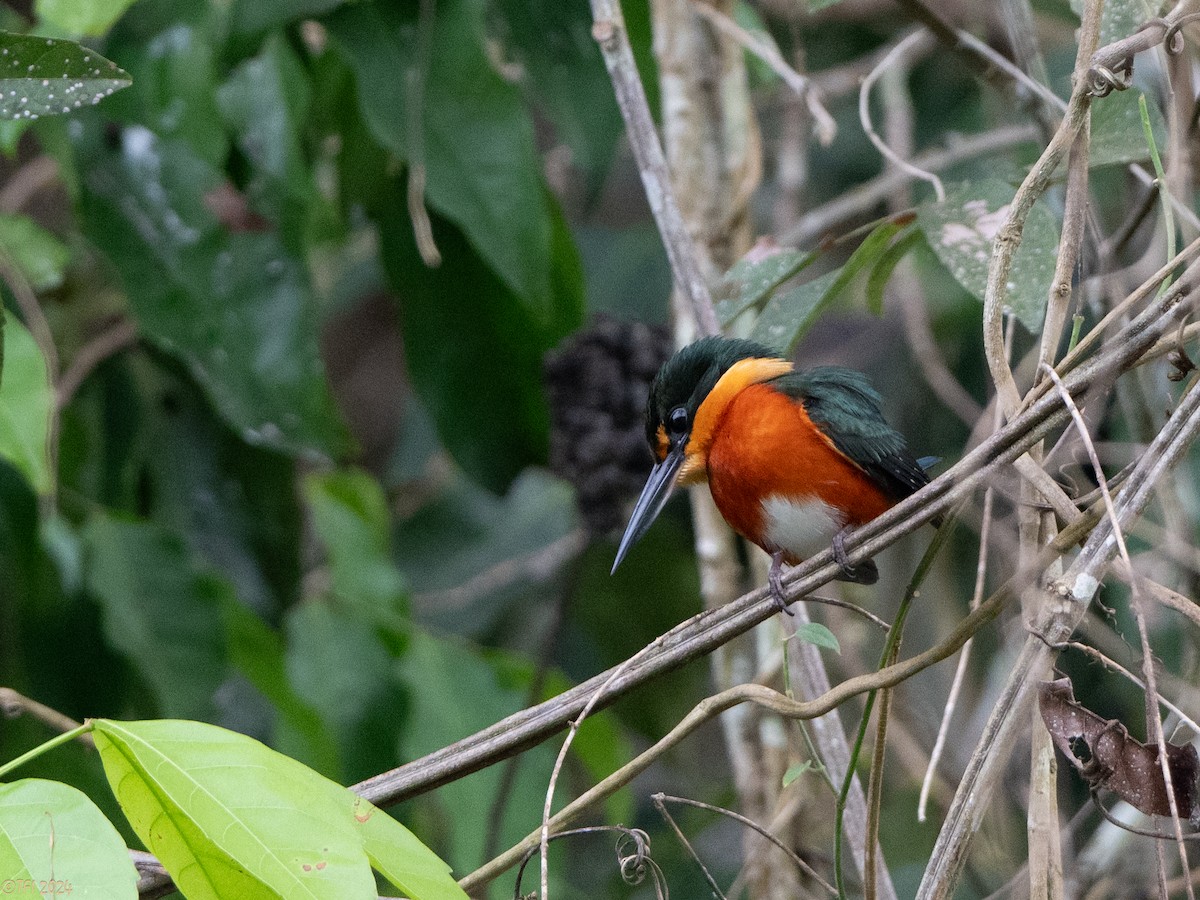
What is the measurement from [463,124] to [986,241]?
1.15m

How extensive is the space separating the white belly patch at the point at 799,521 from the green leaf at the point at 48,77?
1138 millimetres

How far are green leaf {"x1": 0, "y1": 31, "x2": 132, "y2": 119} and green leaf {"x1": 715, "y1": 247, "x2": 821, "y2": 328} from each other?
0.76 meters

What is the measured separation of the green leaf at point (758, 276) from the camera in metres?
1.66

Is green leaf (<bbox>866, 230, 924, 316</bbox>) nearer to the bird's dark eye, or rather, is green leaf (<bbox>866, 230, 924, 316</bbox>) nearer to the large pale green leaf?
the bird's dark eye

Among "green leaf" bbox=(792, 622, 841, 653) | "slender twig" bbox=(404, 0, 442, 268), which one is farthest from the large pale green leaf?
"slender twig" bbox=(404, 0, 442, 268)

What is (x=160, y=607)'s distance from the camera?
278 centimetres

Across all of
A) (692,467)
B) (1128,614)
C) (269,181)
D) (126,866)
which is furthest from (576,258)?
(126,866)

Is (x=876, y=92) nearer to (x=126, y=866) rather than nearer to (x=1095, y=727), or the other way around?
(x=1095, y=727)

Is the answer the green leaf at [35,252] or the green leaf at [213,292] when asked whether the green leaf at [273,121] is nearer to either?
the green leaf at [213,292]

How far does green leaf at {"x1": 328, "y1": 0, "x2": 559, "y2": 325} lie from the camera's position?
2326 millimetres

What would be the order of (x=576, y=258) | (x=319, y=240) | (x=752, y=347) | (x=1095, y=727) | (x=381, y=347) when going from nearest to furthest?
1. (x=1095, y=727)
2. (x=752, y=347)
3. (x=576, y=258)
4. (x=319, y=240)
5. (x=381, y=347)

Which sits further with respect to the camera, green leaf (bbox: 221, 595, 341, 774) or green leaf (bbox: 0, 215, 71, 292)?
green leaf (bbox: 221, 595, 341, 774)

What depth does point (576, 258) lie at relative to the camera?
2883mm

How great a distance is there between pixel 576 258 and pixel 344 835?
2.09 metres
